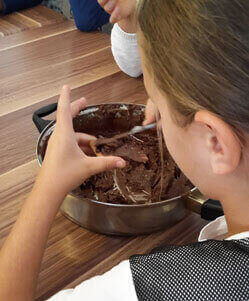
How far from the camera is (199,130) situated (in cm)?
51

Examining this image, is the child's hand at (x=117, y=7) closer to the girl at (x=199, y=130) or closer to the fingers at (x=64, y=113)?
the fingers at (x=64, y=113)

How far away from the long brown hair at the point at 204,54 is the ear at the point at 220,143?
1 cm

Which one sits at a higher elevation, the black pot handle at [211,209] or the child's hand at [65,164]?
the child's hand at [65,164]

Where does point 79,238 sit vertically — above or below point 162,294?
below

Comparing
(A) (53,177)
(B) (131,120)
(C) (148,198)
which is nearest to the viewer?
(A) (53,177)

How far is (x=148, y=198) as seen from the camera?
31.1 inches

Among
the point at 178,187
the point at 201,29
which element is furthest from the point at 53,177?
the point at 201,29

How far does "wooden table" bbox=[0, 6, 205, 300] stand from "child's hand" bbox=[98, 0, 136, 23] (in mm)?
163

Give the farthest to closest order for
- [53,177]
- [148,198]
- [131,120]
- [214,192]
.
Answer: [131,120] < [148,198] < [53,177] < [214,192]

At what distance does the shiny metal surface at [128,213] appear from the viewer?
26.3 inches

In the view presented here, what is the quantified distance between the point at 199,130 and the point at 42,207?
303 mm

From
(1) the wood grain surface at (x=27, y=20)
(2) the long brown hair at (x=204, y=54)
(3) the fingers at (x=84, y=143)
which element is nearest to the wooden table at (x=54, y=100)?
(1) the wood grain surface at (x=27, y=20)

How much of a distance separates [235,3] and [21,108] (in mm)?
786

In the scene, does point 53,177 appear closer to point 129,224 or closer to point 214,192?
point 129,224
